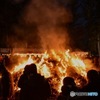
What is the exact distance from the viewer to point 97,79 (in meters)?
5.22

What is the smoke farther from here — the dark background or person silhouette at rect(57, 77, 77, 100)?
person silhouette at rect(57, 77, 77, 100)

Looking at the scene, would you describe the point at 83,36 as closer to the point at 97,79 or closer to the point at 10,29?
the point at 10,29

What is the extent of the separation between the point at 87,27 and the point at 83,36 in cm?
48

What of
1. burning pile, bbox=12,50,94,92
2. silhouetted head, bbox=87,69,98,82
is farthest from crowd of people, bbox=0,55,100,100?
burning pile, bbox=12,50,94,92

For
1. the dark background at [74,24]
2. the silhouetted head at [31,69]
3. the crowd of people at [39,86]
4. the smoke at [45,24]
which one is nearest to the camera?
the crowd of people at [39,86]

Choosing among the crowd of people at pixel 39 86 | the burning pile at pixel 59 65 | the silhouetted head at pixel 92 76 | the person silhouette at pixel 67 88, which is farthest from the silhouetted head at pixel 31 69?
the burning pile at pixel 59 65

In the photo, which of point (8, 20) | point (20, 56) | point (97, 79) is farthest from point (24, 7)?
point (97, 79)

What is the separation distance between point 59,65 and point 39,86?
186 inches

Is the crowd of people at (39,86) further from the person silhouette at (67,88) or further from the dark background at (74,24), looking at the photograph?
the dark background at (74,24)

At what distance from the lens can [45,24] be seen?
40.3 ft

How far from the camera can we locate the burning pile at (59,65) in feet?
35.4

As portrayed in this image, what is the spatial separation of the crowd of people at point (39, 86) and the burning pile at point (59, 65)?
2.76 meters

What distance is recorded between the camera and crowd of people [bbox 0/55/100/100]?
5.14 m

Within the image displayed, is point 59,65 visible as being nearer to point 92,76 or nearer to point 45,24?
point 45,24
